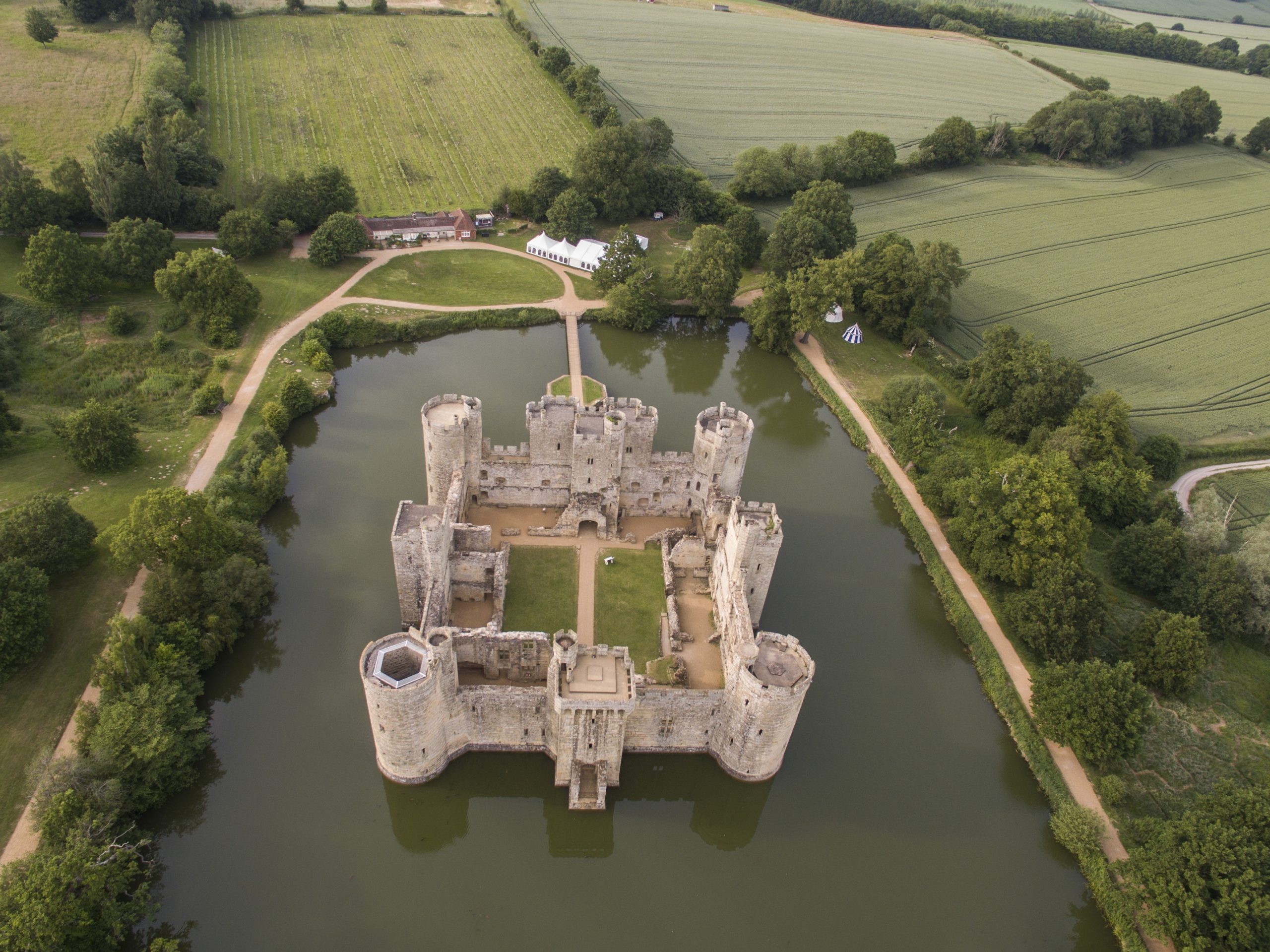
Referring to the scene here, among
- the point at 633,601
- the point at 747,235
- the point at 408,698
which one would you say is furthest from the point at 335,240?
the point at 408,698

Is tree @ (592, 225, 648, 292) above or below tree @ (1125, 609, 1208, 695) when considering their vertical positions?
above

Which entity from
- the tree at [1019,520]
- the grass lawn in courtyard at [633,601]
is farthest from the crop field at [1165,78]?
the grass lawn in courtyard at [633,601]

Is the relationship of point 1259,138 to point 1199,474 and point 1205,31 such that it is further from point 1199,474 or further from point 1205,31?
point 1199,474

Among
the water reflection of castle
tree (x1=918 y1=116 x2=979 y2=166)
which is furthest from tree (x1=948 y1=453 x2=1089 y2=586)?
tree (x1=918 y1=116 x2=979 y2=166)

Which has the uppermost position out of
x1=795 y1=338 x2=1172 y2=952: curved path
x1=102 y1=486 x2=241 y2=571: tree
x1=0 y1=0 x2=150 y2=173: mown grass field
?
x1=0 y1=0 x2=150 y2=173: mown grass field

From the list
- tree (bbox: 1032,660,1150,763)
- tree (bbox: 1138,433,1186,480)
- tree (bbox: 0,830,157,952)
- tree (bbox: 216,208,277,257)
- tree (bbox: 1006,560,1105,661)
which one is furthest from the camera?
→ tree (bbox: 216,208,277,257)

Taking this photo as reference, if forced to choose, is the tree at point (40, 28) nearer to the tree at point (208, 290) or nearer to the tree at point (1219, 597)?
the tree at point (208, 290)

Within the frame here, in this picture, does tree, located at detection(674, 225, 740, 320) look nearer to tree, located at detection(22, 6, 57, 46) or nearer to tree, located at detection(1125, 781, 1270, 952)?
tree, located at detection(1125, 781, 1270, 952)
